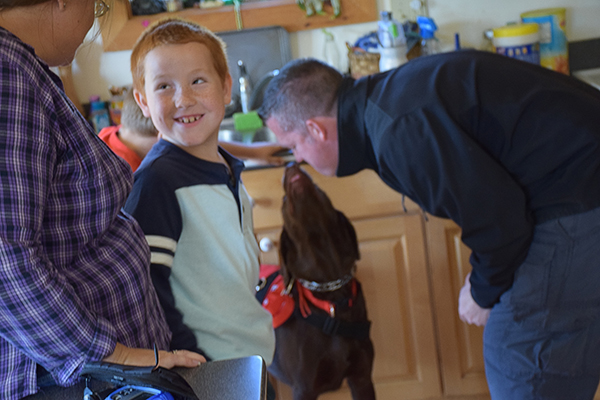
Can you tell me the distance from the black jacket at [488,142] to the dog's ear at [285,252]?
20.0 inches

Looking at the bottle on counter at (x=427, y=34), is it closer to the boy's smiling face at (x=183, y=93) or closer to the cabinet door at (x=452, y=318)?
the cabinet door at (x=452, y=318)

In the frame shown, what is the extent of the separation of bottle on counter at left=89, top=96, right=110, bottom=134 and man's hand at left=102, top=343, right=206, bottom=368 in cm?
173

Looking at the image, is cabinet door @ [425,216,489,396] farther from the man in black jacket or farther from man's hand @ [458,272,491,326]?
the man in black jacket

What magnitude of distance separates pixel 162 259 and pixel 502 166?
68 centimetres

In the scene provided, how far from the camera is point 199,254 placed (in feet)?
3.44

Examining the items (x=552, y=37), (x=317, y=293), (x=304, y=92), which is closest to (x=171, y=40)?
(x=304, y=92)

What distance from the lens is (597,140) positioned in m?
1.12

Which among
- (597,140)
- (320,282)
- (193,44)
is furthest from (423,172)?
(320,282)

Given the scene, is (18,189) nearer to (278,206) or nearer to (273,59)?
(278,206)

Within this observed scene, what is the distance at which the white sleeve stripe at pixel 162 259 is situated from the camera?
0.97 m

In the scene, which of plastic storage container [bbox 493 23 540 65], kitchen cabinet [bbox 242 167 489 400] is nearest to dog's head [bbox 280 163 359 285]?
kitchen cabinet [bbox 242 167 489 400]

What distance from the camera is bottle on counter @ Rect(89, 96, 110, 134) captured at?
7.48 feet

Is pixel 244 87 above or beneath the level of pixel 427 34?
beneath

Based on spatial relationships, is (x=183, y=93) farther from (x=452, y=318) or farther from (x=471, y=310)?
(x=452, y=318)
